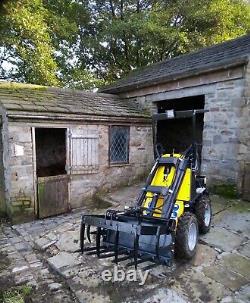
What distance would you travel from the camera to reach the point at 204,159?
711 centimetres

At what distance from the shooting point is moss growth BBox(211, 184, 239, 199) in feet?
20.9

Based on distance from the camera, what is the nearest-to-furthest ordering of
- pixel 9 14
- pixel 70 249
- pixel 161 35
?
pixel 70 249 < pixel 9 14 < pixel 161 35

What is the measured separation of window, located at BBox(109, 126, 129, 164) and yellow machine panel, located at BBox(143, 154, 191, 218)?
3.52 meters

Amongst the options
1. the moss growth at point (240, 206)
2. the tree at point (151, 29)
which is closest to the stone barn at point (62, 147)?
the moss growth at point (240, 206)

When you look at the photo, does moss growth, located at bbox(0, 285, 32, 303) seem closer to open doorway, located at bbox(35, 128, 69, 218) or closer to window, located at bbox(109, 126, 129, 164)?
open doorway, located at bbox(35, 128, 69, 218)

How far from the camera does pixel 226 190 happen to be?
6.55m

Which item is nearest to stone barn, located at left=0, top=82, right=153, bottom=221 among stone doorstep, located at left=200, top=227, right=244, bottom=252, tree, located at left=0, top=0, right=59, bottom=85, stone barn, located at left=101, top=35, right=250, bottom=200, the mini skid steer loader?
stone barn, located at left=101, top=35, right=250, bottom=200

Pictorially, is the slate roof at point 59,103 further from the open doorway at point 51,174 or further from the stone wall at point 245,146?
the stone wall at point 245,146

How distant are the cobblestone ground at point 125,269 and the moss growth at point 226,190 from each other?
3.20 ft

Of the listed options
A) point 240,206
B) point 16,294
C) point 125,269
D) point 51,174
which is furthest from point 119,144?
point 16,294

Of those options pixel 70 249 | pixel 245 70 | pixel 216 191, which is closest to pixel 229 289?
pixel 70 249

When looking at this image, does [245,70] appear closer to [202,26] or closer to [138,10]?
[202,26]

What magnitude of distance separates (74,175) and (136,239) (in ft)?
13.4

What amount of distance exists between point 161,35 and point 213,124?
9994 millimetres
